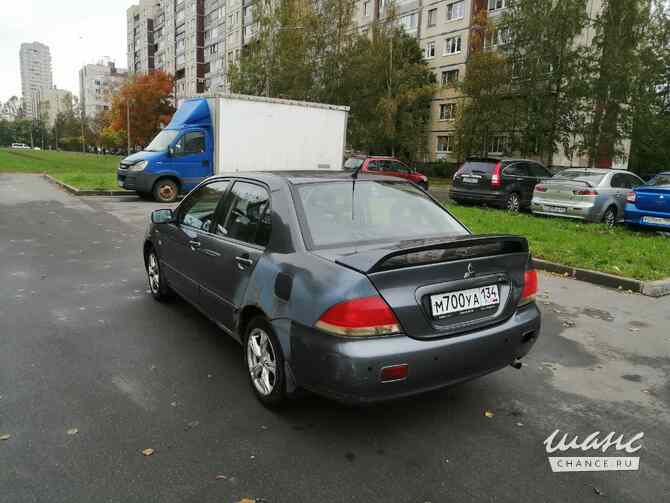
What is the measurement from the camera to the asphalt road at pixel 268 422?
9.02ft

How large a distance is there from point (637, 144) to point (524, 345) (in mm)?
29467

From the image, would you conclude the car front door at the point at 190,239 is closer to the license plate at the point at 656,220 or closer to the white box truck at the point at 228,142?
the license plate at the point at 656,220

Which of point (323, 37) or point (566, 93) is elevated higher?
point (323, 37)

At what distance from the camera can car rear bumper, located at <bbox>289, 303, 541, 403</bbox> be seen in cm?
289

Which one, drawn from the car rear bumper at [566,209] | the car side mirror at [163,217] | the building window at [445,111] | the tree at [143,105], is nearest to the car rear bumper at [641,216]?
the car rear bumper at [566,209]

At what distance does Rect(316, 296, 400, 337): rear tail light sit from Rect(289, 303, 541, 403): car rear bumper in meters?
0.04

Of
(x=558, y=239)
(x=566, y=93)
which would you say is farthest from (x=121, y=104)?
(x=558, y=239)

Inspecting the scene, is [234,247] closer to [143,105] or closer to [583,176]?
[583,176]

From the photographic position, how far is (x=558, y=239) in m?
10.3

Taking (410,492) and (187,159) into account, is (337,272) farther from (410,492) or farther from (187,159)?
(187,159)

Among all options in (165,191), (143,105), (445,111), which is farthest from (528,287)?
(143,105)

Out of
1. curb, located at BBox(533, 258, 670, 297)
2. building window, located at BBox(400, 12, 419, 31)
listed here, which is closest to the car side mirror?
curb, located at BBox(533, 258, 670, 297)

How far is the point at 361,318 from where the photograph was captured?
290cm

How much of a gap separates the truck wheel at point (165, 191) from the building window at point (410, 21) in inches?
1441
